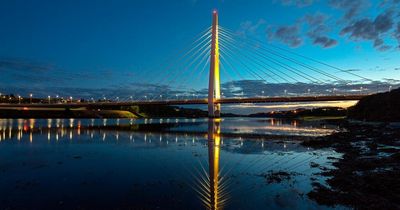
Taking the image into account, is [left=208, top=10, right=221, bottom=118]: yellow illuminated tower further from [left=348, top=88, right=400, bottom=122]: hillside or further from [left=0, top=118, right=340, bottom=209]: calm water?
[left=0, top=118, right=340, bottom=209]: calm water

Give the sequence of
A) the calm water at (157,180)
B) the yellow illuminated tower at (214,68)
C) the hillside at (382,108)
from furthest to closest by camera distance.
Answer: the yellow illuminated tower at (214,68) < the hillside at (382,108) < the calm water at (157,180)

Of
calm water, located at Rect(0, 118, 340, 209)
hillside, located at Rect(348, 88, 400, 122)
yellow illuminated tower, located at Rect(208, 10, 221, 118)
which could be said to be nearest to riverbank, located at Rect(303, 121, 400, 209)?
calm water, located at Rect(0, 118, 340, 209)

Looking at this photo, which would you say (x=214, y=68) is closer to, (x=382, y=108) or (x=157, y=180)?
(x=382, y=108)

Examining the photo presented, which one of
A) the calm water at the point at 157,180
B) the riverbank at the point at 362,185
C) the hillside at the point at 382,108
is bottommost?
the calm water at the point at 157,180

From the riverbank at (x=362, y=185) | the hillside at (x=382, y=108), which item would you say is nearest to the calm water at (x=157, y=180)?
the riverbank at (x=362, y=185)

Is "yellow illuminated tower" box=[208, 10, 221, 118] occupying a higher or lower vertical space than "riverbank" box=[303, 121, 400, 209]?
higher

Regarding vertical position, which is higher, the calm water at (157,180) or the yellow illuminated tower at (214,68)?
the yellow illuminated tower at (214,68)

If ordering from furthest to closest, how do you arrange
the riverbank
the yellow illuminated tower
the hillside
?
the yellow illuminated tower → the hillside → the riverbank

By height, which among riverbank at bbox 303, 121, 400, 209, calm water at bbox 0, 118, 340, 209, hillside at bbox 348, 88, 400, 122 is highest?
hillside at bbox 348, 88, 400, 122

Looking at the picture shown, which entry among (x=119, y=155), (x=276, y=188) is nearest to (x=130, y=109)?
(x=119, y=155)

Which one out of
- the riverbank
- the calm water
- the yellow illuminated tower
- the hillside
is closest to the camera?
the riverbank

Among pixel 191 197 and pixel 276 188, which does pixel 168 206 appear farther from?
pixel 276 188

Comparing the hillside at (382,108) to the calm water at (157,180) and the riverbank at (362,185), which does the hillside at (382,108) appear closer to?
the calm water at (157,180)

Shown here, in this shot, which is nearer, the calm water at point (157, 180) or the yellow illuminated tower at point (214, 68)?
the calm water at point (157, 180)
